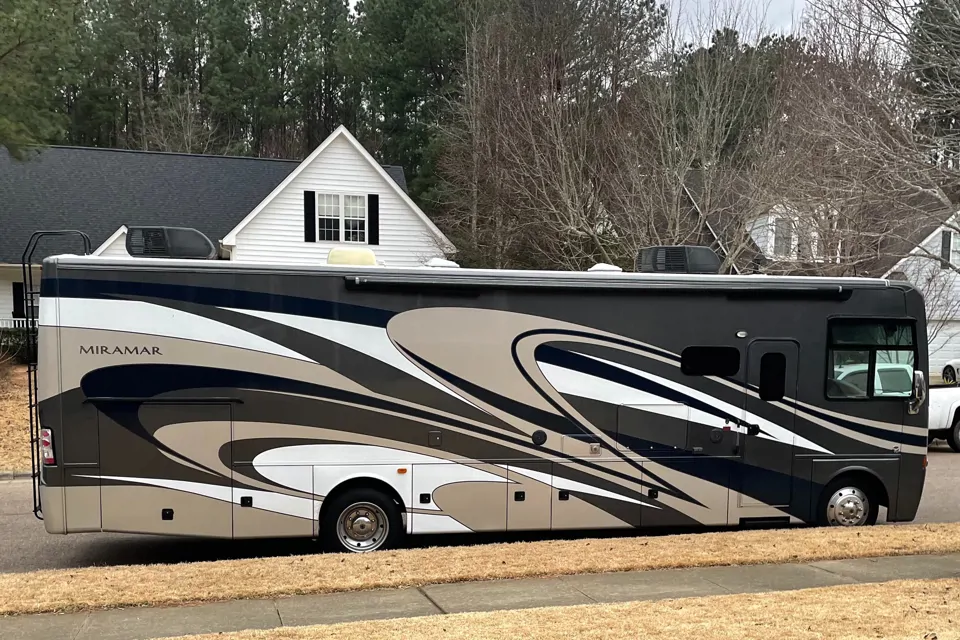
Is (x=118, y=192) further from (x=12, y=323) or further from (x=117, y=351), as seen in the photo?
(x=117, y=351)

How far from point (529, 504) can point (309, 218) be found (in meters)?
17.9

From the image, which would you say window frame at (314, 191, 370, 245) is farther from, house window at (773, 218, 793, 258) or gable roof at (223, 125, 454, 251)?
house window at (773, 218, 793, 258)

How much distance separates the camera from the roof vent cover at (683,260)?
9180 mm

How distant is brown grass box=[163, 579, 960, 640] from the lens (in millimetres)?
5445

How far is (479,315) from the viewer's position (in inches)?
318

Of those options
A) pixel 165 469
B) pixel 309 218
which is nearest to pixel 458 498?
pixel 165 469

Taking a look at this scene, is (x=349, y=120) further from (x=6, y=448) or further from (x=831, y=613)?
(x=831, y=613)

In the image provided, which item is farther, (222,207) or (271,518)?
(222,207)

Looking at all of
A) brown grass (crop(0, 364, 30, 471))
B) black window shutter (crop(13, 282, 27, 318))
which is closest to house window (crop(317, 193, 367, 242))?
brown grass (crop(0, 364, 30, 471))

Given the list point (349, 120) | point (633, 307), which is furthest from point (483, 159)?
point (349, 120)

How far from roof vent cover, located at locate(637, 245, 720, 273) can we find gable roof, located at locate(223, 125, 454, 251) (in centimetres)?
1633

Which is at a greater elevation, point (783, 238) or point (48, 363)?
point (783, 238)

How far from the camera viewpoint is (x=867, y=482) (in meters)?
9.08

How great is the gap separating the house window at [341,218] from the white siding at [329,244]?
24 cm
